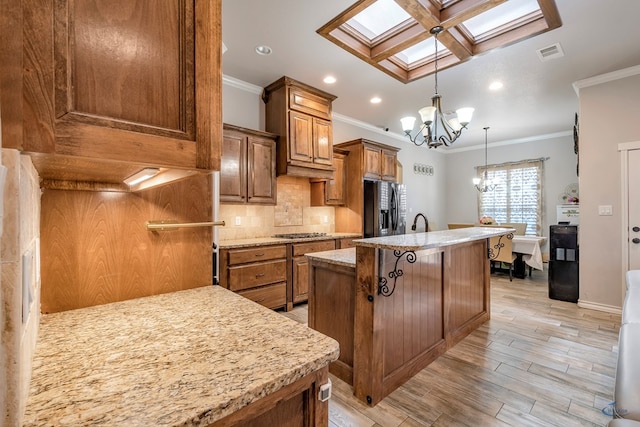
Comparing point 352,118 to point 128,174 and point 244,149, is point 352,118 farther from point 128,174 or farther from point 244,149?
point 128,174

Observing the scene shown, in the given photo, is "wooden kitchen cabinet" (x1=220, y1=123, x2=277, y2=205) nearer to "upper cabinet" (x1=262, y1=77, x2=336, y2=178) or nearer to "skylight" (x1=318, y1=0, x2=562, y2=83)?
"upper cabinet" (x1=262, y1=77, x2=336, y2=178)

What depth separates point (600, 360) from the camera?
2389mm

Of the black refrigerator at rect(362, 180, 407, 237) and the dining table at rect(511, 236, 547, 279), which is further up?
the black refrigerator at rect(362, 180, 407, 237)

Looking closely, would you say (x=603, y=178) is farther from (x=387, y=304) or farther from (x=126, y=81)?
(x=126, y=81)

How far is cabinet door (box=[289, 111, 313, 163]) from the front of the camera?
3.70 metres

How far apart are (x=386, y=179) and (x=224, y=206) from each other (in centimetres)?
272

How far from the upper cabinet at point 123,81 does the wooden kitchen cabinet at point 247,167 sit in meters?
2.58

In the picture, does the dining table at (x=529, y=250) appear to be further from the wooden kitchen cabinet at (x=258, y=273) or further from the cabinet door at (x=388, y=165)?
the wooden kitchen cabinet at (x=258, y=273)

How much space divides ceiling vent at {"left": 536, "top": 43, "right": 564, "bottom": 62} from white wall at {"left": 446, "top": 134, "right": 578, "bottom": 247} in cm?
289

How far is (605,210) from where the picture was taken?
3.52 meters

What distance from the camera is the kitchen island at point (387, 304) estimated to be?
183 cm

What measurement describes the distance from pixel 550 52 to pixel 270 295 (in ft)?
13.0

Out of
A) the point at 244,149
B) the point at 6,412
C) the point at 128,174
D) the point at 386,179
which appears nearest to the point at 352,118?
the point at 386,179

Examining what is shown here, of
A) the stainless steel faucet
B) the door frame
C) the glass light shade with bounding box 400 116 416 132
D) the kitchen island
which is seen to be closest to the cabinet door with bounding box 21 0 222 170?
the kitchen island
